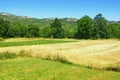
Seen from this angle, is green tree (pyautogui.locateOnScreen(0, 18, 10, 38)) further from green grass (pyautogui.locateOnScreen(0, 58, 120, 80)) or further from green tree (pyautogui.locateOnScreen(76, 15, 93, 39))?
green grass (pyautogui.locateOnScreen(0, 58, 120, 80))

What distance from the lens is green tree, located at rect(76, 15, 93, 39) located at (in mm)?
99938

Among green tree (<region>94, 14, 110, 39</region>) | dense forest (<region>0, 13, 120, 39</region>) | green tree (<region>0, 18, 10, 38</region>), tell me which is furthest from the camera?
green tree (<region>94, 14, 110, 39</region>)

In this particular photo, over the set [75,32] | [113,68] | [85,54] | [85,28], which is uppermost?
[85,28]

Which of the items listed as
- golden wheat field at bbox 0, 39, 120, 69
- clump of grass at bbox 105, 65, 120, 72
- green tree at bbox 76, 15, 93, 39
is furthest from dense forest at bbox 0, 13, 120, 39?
clump of grass at bbox 105, 65, 120, 72

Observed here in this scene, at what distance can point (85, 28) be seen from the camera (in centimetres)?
10100

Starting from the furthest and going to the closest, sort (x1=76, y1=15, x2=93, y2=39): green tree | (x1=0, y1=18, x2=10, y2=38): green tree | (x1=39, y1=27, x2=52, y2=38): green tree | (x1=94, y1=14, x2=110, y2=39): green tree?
1. (x1=39, y1=27, x2=52, y2=38): green tree
2. (x1=94, y1=14, x2=110, y2=39): green tree
3. (x1=76, y1=15, x2=93, y2=39): green tree
4. (x1=0, y1=18, x2=10, y2=38): green tree

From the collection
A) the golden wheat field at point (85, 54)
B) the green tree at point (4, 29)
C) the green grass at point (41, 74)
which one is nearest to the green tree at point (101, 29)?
the green tree at point (4, 29)

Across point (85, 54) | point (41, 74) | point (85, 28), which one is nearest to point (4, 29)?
point (85, 28)

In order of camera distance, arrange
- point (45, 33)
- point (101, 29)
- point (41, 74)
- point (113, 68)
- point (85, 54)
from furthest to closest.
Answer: point (45, 33) → point (101, 29) → point (85, 54) → point (113, 68) → point (41, 74)

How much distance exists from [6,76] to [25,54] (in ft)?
40.7

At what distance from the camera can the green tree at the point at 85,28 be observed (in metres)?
99.9

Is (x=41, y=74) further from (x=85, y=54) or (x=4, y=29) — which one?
(x=4, y=29)

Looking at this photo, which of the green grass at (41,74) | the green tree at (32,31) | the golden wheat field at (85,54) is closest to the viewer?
the green grass at (41,74)

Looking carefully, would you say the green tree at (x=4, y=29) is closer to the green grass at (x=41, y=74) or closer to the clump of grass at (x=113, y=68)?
the clump of grass at (x=113, y=68)
